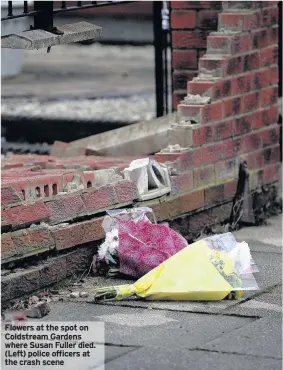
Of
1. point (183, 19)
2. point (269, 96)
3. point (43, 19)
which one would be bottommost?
point (269, 96)

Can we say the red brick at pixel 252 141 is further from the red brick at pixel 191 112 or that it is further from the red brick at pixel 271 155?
the red brick at pixel 191 112

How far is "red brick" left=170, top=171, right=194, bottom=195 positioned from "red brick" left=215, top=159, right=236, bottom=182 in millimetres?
320

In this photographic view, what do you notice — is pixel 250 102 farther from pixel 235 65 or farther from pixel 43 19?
pixel 43 19

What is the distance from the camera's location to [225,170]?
7125 mm

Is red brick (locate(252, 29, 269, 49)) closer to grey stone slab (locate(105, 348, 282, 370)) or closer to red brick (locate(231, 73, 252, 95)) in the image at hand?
red brick (locate(231, 73, 252, 95))

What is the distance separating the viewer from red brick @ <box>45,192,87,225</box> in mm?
5695

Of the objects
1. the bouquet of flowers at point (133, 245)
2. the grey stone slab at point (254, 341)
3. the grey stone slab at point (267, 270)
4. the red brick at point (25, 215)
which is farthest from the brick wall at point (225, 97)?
the grey stone slab at point (254, 341)

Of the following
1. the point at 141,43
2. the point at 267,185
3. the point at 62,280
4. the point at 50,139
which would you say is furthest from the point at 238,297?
the point at 141,43

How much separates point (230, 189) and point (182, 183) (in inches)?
23.9

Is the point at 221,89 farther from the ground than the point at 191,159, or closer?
farther from the ground

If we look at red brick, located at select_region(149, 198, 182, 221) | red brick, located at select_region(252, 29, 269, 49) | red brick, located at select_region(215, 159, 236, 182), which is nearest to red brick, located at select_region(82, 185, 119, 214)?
red brick, located at select_region(149, 198, 182, 221)

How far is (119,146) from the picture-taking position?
732 cm

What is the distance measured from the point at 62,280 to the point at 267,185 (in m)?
2.27

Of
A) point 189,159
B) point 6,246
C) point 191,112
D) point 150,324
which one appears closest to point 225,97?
point 191,112
